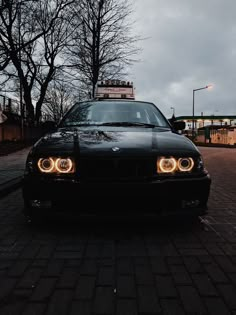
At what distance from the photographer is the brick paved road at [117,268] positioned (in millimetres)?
2064

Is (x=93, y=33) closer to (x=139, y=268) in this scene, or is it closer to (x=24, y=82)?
(x=24, y=82)

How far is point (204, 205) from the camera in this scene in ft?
11.2

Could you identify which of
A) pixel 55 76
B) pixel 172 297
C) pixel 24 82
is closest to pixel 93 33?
pixel 55 76

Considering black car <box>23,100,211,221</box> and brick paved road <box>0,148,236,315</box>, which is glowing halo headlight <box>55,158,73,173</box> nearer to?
black car <box>23,100,211,221</box>

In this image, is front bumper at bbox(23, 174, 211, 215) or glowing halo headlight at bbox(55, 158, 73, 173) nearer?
front bumper at bbox(23, 174, 211, 215)

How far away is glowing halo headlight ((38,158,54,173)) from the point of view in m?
3.28

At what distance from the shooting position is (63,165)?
3250mm

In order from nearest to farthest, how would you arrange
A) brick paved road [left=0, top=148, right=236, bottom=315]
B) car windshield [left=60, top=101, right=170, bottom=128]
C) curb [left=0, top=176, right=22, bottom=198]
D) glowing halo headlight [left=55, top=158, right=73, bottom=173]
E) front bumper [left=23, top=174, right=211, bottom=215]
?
brick paved road [left=0, top=148, right=236, bottom=315], front bumper [left=23, top=174, right=211, bottom=215], glowing halo headlight [left=55, top=158, right=73, bottom=173], car windshield [left=60, top=101, right=170, bottom=128], curb [left=0, top=176, right=22, bottom=198]

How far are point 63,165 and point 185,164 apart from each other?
4.03 feet

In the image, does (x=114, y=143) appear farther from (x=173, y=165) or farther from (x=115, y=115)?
(x=115, y=115)

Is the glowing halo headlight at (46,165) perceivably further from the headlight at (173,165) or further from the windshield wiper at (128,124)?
the windshield wiper at (128,124)

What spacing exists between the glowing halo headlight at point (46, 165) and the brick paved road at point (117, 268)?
69 cm

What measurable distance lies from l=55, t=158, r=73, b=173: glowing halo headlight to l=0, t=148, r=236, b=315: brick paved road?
2.27 feet

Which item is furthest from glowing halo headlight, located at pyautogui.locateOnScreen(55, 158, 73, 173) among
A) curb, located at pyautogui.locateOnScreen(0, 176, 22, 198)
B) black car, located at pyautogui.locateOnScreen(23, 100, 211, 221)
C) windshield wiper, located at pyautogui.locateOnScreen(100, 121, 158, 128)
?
curb, located at pyautogui.locateOnScreen(0, 176, 22, 198)
